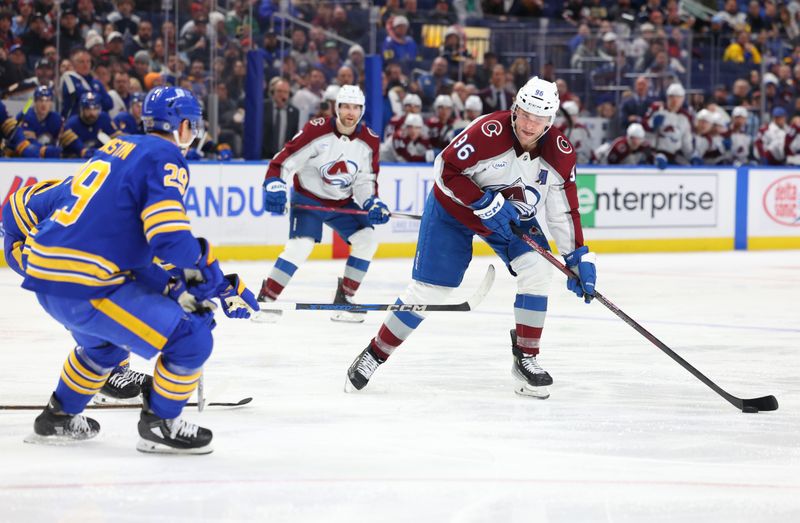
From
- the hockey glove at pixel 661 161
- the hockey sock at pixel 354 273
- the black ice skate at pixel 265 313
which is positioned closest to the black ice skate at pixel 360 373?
the black ice skate at pixel 265 313

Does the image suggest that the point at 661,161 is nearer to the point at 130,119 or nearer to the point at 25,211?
the point at 130,119

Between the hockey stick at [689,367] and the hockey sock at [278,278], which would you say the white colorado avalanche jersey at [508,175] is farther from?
the hockey sock at [278,278]

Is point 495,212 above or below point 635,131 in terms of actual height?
above

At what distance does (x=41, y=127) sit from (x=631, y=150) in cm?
591

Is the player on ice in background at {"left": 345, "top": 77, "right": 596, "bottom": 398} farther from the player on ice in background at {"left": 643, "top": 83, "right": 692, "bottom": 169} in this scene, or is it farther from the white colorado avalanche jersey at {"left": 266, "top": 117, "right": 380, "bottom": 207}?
the player on ice in background at {"left": 643, "top": 83, "right": 692, "bottom": 169}

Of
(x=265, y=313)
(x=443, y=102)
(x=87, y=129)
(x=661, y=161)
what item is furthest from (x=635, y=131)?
(x=265, y=313)

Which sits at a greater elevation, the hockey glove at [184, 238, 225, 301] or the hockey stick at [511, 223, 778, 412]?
the hockey glove at [184, 238, 225, 301]

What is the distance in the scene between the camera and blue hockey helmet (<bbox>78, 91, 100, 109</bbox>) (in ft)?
Result: 32.0

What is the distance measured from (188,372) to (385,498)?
2.29ft

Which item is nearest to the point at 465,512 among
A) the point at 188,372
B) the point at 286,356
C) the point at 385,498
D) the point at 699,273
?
the point at 385,498

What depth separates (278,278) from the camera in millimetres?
7062

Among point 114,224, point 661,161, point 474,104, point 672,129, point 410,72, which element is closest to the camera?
point 114,224

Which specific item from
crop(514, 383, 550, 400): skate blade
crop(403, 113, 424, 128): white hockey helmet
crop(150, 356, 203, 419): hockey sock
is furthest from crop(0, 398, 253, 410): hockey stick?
crop(403, 113, 424, 128): white hockey helmet

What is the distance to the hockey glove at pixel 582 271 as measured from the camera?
15.1 feet
